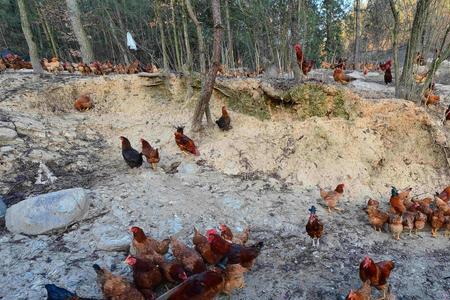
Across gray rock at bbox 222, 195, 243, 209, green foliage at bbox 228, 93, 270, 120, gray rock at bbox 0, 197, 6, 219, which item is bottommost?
gray rock at bbox 222, 195, 243, 209

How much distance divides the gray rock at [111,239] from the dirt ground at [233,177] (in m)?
0.03

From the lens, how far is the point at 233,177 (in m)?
7.60

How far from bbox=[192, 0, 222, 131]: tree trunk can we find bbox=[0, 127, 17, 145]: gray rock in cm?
406

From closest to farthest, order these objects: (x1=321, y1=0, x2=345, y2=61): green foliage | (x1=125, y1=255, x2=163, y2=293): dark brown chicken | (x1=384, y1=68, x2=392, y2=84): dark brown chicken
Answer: (x1=125, y1=255, x2=163, y2=293): dark brown chicken → (x1=384, y1=68, x2=392, y2=84): dark brown chicken → (x1=321, y1=0, x2=345, y2=61): green foliage

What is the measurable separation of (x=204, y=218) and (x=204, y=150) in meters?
2.40

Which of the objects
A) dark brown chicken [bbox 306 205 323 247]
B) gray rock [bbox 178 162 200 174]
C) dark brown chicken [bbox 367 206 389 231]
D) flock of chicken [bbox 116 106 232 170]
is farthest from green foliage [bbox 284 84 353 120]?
dark brown chicken [bbox 306 205 323 247]

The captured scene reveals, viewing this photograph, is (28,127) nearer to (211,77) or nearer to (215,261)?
(211,77)

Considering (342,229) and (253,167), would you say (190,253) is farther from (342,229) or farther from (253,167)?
(253,167)

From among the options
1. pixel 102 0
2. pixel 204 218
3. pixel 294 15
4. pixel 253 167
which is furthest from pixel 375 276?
pixel 102 0

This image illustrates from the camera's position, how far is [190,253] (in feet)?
14.6

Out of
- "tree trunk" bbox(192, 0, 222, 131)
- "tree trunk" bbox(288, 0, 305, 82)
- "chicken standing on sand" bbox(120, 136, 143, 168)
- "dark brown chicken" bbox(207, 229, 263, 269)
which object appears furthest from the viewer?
"tree trunk" bbox(288, 0, 305, 82)

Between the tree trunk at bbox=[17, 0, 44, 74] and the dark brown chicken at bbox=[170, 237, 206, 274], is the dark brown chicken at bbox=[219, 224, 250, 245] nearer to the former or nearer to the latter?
the dark brown chicken at bbox=[170, 237, 206, 274]

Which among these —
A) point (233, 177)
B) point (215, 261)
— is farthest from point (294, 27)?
point (215, 261)

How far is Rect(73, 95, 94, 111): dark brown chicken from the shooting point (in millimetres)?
9500
